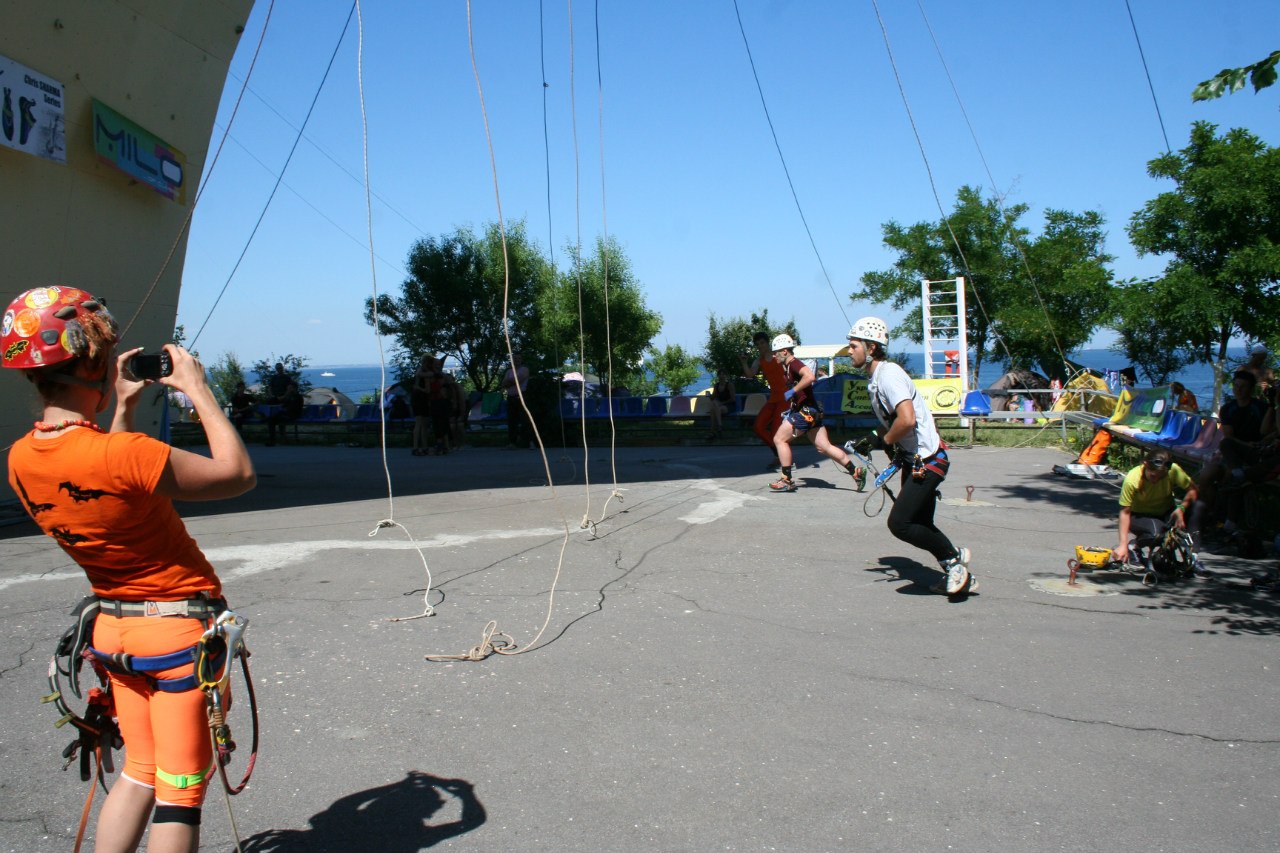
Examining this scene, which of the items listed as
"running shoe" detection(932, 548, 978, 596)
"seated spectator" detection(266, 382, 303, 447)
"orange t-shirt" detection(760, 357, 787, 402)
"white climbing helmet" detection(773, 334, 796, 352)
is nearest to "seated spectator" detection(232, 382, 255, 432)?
"seated spectator" detection(266, 382, 303, 447)

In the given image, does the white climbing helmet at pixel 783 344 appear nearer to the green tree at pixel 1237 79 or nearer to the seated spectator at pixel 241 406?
the green tree at pixel 1237 79

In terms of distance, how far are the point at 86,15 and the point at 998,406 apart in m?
20.4

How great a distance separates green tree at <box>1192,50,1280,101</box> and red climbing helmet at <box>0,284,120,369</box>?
6.62m

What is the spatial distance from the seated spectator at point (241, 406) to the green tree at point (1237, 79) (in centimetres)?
2074

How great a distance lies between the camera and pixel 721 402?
20703 mm

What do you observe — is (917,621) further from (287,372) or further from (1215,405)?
(287,372)

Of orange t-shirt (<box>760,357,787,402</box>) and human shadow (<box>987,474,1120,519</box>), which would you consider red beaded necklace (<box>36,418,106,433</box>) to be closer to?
human shadow (<box>987,474,1120,519</box>)

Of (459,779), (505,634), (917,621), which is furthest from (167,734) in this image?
(917,621)

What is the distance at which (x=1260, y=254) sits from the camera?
1794 centimetres

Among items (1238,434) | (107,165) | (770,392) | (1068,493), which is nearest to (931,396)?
(770,392)

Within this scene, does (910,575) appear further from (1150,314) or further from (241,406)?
(241,406)

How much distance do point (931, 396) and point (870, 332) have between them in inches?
554

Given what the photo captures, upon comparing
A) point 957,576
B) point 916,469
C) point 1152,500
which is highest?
point 916,469

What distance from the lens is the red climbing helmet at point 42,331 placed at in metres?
2.46
